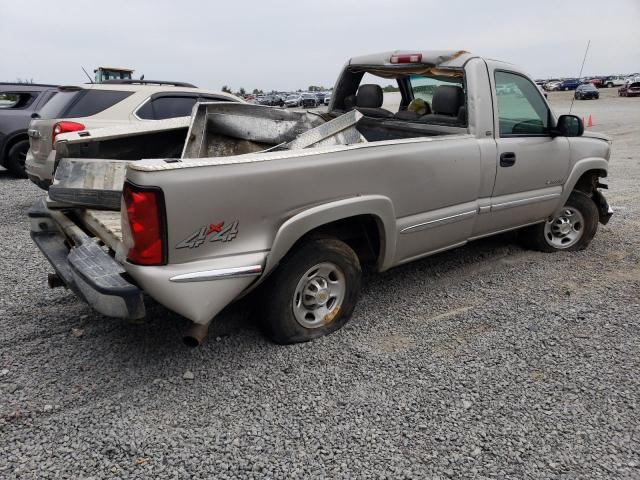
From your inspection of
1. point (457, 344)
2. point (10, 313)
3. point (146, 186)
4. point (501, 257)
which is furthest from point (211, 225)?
point (501, 257)

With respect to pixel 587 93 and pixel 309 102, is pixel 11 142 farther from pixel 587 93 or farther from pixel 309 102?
pixel 587 93

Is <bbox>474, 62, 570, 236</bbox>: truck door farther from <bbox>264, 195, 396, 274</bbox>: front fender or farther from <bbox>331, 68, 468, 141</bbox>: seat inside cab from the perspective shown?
<bbox>264, 195, 396, 274</bbox>: front fender

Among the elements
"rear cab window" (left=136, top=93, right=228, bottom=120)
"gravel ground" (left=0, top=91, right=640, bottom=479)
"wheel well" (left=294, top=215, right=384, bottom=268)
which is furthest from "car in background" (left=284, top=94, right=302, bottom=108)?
"gravel ground" (left=0, top=91, right=640, bottom=479)

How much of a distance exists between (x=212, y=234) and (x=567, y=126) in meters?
3.42

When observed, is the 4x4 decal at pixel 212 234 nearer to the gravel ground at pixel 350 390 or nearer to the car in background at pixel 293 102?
the gravel ground at pixel 350 390

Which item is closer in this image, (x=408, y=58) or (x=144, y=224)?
(x=144, y=224)

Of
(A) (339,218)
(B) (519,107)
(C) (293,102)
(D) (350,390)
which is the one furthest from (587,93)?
(D) (350,390)

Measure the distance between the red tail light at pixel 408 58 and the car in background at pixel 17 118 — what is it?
303 inches

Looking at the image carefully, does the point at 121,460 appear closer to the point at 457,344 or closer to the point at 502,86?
the point at 457,344

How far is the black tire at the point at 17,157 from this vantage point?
31.3ft

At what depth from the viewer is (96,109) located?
260 inches

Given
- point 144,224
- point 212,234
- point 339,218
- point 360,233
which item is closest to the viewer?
point 144,224

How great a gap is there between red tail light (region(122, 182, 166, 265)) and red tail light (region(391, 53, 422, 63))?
112 inches

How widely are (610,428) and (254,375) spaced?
1.88m
